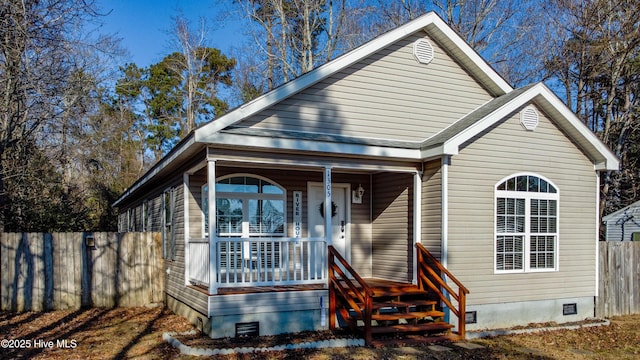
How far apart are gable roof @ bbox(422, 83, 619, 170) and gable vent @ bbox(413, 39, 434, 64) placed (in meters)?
1.34

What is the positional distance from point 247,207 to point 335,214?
182cm

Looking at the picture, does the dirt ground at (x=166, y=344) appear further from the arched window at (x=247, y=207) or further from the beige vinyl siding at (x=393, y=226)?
the beige vinyl siding at (x=393, y=226)

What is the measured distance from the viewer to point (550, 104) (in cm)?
927

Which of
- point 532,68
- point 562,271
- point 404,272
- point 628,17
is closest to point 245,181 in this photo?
point 404,272

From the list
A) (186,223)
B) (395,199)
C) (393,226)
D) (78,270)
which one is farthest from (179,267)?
(395,199)

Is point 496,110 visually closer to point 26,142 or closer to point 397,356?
point 397,356

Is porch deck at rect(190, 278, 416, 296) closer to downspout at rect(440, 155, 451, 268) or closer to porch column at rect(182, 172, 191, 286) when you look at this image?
porch column at rect(182, 172, 191, 286)

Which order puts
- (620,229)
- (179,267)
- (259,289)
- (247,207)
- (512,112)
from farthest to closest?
1. (620,229)
2. (179,267)
3. (247,207)
4. (512,112)
5. (259,289)

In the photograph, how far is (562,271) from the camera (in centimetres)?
966

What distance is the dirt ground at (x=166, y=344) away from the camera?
265 inches

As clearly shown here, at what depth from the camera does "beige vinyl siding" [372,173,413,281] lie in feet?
30.4

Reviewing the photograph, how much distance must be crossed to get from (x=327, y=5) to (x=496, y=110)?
14727 mm

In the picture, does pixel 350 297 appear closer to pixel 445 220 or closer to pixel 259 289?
pixel 259 289

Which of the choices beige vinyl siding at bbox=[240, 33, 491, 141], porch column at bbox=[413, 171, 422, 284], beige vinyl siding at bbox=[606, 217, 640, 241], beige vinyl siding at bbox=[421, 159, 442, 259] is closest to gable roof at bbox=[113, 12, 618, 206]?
beige vinyl siding at bbox=[240, 33, 491, 141]
